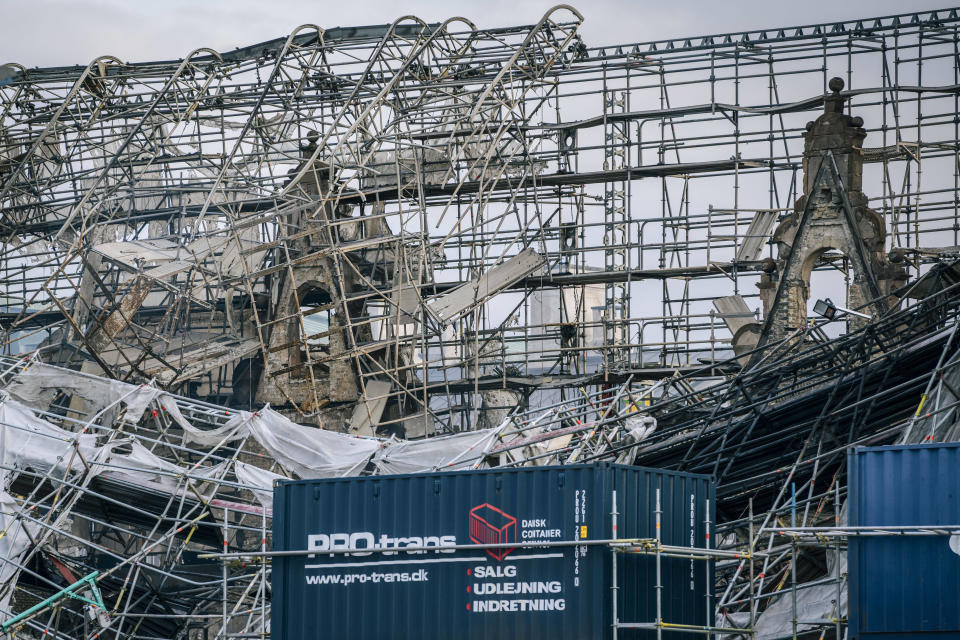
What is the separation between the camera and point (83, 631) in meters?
26.8

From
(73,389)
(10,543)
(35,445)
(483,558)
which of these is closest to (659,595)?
(483,558)

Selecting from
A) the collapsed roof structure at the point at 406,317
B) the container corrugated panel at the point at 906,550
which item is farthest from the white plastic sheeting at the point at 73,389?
the container corrugated panel at the point at 906,550

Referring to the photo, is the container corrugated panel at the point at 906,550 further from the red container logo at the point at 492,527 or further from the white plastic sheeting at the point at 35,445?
the white plastic sheeting at the point at 35,445

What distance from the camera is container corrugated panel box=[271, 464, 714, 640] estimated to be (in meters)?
19.4

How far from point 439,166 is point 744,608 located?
1675cm

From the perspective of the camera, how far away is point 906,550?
61.3ft

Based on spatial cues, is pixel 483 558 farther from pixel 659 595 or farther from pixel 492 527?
pixel 659 595

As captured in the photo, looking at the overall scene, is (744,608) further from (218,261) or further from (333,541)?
(218,261)

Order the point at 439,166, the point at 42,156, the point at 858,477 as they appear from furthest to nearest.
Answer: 1. the point at 42,156
2. the point at 439,166
3. the point at 858,477

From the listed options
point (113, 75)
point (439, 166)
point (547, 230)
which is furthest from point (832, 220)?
point (113, 75)

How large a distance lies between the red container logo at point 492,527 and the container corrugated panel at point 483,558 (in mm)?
14

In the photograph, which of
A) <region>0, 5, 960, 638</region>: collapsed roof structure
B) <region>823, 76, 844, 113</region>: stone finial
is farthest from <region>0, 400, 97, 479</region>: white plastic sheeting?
<region>823, 76, 844, 113</region>: stone finial

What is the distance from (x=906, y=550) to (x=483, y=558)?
579 centimetres

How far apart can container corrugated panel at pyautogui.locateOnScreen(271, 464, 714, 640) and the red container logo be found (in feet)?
0.05
